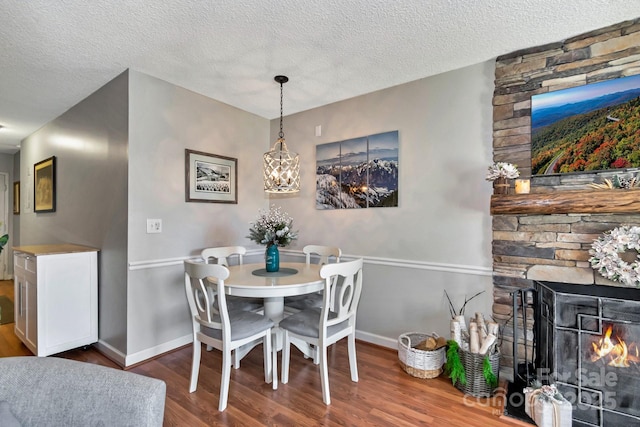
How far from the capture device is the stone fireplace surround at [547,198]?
1.89 metres

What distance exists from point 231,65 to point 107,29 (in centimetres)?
82

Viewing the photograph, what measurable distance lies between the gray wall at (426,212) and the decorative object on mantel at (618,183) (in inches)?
24.8

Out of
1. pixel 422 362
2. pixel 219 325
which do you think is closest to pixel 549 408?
pixel 422 362

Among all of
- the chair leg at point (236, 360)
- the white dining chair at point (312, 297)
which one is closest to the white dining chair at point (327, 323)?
the white dining chair at point (312, 297)

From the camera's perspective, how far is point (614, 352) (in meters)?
1.68

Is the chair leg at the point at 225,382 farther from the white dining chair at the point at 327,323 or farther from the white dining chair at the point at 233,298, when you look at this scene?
the white dining chair at the point at 233,298

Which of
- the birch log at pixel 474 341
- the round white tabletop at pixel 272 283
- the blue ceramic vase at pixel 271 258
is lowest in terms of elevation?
the birch log at pixel 474 341

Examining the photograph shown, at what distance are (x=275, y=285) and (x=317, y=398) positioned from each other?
796 millimetres

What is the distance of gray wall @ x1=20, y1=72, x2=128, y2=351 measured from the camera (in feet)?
8.30

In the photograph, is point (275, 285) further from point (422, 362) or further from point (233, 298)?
point (422, 362)

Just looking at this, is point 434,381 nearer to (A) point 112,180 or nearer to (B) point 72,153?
(A) point 112,180

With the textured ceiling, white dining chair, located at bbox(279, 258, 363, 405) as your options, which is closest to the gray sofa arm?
white dining chair, located at bbox(279, 258, 363, 405)

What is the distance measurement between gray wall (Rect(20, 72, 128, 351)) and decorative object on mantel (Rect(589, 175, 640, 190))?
3416 mm

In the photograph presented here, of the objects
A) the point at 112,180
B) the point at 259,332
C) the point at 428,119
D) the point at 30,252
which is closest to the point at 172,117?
the point at 112,180
